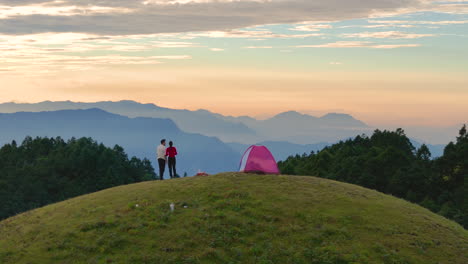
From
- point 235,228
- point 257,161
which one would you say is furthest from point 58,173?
point 235,228

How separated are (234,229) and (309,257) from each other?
4.48 metres

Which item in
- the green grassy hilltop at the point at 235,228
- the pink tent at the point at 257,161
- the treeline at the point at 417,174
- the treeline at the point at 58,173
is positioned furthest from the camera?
the treeline at the point at 58,173

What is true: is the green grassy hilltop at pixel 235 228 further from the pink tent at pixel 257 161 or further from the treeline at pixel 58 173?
the treeline at pixel 58 173

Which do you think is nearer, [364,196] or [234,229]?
[234,229]

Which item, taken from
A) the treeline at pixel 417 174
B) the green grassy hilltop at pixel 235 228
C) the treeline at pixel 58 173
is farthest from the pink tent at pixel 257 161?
the treeline at pixel 58 173

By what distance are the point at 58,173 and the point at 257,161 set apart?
77064 mm

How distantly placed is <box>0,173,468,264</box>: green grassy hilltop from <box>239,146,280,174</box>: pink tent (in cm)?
163

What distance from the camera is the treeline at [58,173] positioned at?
95.6m

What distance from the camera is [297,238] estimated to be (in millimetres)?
28625

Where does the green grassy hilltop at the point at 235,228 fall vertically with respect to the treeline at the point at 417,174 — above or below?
above

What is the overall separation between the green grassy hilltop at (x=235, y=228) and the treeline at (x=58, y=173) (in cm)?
6322

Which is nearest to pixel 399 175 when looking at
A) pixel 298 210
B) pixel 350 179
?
pixel 350 179

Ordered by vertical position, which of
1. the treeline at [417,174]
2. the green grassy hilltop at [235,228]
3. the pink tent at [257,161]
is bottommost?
the treeline at [417,174]

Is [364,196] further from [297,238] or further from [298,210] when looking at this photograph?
[297,238]
